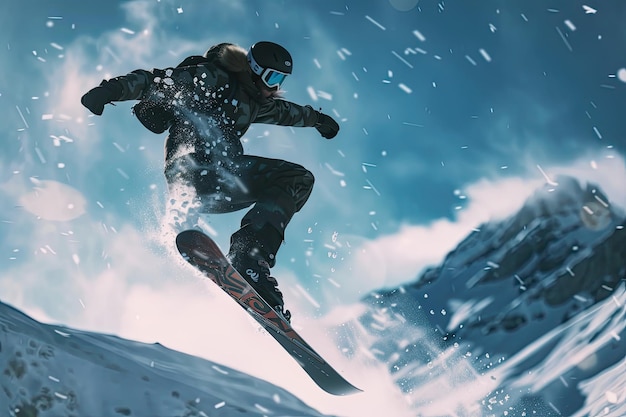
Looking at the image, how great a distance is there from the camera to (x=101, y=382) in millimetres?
17891

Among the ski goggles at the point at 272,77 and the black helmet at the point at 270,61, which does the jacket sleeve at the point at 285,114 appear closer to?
the ski goggles at the point at 272,77

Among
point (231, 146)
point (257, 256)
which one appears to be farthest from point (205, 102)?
point (257, 256)

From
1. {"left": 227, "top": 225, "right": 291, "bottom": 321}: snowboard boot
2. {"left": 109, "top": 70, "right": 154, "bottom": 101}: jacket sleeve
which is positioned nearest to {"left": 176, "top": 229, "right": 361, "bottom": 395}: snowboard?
{"left": 227, "top": 225, "right": 291, "bottom": 321}: snowboard boot

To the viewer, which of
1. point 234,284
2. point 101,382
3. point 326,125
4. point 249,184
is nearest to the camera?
point 234,284

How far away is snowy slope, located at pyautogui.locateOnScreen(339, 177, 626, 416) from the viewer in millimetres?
23547

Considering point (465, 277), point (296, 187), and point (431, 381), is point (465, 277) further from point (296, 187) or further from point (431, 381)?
point (296, 187)

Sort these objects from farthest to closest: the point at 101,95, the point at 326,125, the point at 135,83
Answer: the point at 326,125, the point at 135,83, the point at 101,95

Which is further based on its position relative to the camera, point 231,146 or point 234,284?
point 231,146

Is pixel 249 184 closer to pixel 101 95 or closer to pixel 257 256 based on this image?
pixel 257 256

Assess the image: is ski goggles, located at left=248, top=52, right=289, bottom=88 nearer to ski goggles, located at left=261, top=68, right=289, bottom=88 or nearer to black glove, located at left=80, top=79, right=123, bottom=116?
ski goggles, located at left=261, top=68, right=289, bottom=88

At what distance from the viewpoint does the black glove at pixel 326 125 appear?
6.14m

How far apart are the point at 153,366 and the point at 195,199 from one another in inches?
654

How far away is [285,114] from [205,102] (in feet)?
3.54

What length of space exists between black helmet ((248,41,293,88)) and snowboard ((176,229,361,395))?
1.50 metres
